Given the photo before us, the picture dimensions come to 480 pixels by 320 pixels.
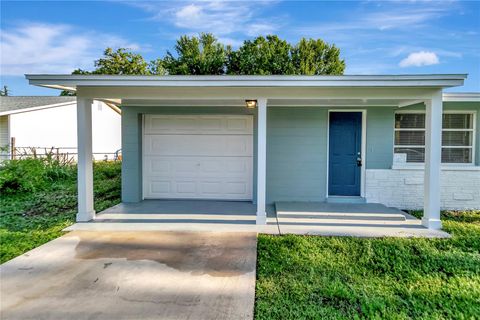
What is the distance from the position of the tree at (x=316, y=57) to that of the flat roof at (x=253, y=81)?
19.7 m

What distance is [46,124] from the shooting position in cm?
1756

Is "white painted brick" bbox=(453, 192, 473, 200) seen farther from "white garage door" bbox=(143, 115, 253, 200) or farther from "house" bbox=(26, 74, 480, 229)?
"white garage door" bbox=(143, 115, 253, 200)

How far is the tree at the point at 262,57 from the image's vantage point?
939 inches

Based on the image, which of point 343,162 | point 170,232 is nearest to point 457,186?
point 343,162

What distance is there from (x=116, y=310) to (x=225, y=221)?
10.2 ft

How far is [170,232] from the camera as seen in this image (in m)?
5.23

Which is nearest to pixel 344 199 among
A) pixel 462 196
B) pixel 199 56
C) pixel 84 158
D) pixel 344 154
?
pixel 344 154

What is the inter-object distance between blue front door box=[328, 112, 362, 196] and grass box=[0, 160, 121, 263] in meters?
5.56

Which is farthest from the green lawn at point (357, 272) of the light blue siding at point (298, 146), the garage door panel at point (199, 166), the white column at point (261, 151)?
the garage door panel at point (199, 166)

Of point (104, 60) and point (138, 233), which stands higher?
point (104, 60)

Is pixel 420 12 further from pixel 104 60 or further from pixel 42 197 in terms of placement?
pixel 104 60

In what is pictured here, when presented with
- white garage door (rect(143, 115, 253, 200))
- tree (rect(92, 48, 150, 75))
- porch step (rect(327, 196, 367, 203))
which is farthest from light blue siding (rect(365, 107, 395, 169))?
tree (rect(92, 48, 150, 75))

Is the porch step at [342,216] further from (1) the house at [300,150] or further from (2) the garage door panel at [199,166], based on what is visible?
(2) the garage door panel at [199,166]

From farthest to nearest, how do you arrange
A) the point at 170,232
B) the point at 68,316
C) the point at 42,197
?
the point at 42,197 < the point at 170,232 < the point at 68,316
